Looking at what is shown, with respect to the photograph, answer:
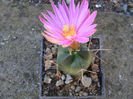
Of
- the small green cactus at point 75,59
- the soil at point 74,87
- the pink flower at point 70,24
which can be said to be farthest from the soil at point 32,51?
the pink flower at point 70,24

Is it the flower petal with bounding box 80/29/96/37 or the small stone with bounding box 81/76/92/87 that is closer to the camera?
the flower petal with bounding box 80/29/96/37

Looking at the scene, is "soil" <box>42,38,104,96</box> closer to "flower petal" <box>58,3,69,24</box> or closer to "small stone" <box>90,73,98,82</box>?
"small stone" <box>90,73,98,82</box>

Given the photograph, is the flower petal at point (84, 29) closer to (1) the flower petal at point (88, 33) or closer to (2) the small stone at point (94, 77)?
(1) the flower petal at point (88, 33)

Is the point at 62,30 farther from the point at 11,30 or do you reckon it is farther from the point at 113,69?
the point at 11,30

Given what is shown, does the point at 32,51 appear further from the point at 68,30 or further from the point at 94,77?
the point at 68,30

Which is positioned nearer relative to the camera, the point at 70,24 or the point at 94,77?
the point at 70,24

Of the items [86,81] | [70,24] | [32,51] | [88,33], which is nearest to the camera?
[88,33]

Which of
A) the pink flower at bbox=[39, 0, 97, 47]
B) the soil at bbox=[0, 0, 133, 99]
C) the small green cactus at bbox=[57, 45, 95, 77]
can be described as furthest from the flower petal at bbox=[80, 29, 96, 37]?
the soil at bbox=[0, 0, 133, 99]

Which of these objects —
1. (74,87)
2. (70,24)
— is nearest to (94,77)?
(74,87)
